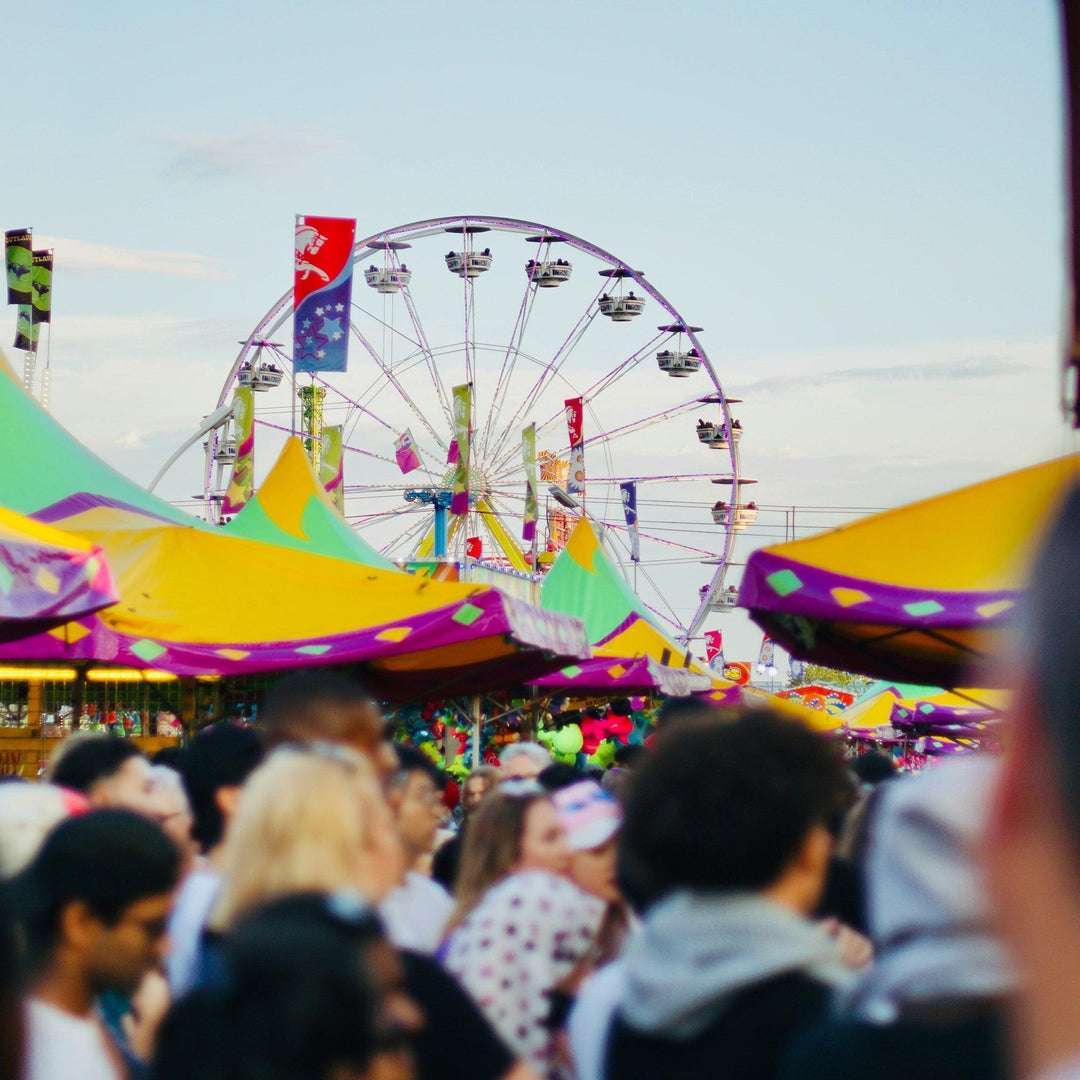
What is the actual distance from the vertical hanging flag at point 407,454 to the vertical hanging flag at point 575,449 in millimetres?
5079

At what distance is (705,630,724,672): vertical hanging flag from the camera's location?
166ft

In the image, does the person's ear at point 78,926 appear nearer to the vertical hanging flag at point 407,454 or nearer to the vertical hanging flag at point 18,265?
the vertical hanging flag at point 18,265

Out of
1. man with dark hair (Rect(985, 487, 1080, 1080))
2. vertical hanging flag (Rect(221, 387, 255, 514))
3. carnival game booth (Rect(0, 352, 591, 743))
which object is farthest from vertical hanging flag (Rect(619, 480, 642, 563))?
man with dark hair (Rect(985, 487, 1080, 1080))

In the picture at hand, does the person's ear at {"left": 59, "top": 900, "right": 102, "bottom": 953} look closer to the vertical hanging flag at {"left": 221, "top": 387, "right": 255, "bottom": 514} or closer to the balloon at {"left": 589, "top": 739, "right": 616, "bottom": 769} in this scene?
the balloon at {"left": 589, "top": 739, "right": 616, "bottom": 769}

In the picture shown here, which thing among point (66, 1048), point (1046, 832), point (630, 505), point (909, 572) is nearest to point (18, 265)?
point (909, 572)

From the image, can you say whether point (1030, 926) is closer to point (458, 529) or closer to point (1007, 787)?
point (1007, 787)

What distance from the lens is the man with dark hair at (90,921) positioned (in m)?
2.68

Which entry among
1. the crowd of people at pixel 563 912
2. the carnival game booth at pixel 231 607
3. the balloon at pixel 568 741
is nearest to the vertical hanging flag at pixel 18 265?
the carnival game booth at pixel 231 607

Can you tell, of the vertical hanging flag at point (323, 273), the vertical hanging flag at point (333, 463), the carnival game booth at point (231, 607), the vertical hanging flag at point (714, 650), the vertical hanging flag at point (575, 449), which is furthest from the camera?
the vertical hanging flag at point (714, 650)

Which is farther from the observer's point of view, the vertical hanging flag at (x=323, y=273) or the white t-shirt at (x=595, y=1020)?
the vertical hanging flag at (x=323, y=273)

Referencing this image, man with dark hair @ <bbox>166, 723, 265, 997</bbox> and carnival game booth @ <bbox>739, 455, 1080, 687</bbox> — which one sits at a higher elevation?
carnival game booth @ <bbox>739, 455, 1080, 687</bbox>

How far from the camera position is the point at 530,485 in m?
31.1

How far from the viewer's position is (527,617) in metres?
11.7

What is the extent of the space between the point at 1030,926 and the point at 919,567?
650cm
